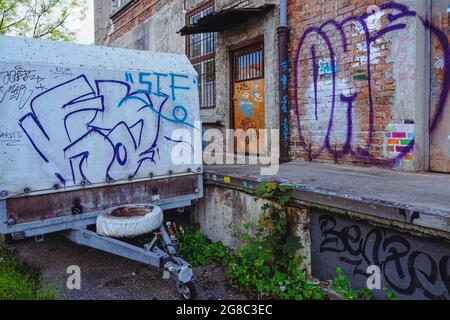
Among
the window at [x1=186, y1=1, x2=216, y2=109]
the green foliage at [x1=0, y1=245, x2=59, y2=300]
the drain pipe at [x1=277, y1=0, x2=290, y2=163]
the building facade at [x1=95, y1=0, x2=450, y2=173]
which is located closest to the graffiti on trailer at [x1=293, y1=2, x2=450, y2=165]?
the building facade at [x1=95, y1=0, x2=450, y2=173]

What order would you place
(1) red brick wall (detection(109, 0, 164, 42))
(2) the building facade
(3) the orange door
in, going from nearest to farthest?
1. (2) the building facade
2. (3) the orange door
3. (1) red brick wall (detection(109, 0, 164, 42))

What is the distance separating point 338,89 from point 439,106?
4.74 feet

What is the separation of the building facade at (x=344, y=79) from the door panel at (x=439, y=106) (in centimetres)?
1

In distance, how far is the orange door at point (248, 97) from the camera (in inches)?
282

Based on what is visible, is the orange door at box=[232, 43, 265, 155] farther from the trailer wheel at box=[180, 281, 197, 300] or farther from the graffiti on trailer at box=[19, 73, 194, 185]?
the trailer wheel at box=[180, 281, 197, 300]

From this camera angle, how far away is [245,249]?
4.00 m

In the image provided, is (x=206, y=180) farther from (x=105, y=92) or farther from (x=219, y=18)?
(x=219, y=18)

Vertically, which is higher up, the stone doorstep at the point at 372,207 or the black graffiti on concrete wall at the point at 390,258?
the stone doorstep at the point at 372,207

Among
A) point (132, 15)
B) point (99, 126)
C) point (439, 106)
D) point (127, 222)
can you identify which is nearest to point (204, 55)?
point (132, 15)

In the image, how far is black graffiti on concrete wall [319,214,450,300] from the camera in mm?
2648

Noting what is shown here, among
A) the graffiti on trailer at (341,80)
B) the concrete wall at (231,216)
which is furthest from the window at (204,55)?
the concrete wall at (231,216)

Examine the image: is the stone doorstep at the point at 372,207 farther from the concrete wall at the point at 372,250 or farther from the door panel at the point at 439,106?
the door panel at the point at 439,106

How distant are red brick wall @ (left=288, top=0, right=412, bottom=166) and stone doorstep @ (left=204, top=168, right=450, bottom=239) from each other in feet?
6.26
